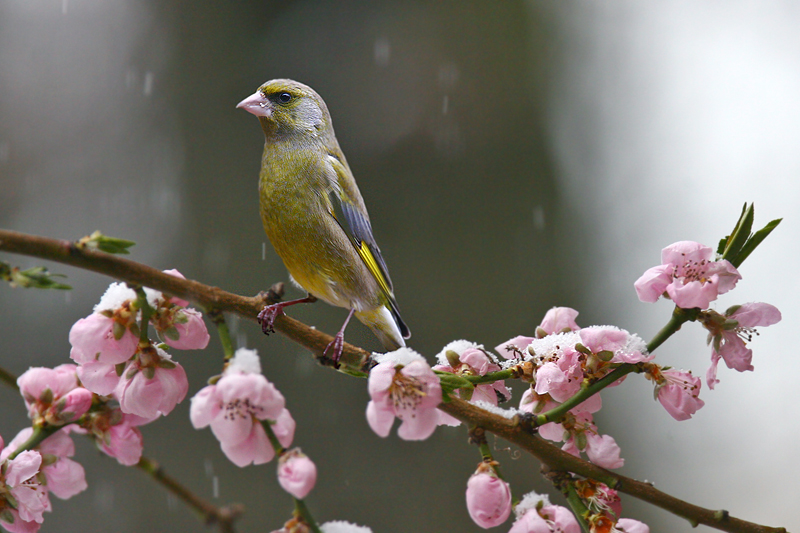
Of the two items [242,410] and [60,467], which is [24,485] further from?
[242,410]

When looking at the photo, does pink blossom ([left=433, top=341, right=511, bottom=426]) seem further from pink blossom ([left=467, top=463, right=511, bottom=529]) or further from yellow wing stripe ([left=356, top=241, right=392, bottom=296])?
yellow wing stripe ([left=356, top=241, right=392, bottom=296])

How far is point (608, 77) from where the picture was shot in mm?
2768

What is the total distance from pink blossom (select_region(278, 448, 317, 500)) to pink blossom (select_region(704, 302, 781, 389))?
42 centimetres

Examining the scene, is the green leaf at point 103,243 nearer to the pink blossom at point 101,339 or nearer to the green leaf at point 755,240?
the pink blossom at point 101,339

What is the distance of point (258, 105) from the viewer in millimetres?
824

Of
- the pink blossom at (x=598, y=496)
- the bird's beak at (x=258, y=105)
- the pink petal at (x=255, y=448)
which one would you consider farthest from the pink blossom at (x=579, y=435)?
the bird's beak at (x=258, y=105)

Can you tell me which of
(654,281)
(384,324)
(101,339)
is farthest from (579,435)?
(101,339)

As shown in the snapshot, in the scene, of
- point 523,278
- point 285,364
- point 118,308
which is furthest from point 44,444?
point 523,278

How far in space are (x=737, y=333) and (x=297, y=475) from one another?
→ 0.48 metres

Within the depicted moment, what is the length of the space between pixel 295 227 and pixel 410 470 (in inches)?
61.7

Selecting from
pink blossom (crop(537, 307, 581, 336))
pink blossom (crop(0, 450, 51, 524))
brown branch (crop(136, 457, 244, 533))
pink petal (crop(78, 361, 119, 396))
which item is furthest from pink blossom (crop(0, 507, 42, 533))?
pink blossom (crop(537, 307, 581, 336))

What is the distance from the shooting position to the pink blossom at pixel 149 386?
0.58 metres

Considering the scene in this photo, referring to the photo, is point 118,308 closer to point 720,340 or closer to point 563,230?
point 720,340

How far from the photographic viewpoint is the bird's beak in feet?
2.64
